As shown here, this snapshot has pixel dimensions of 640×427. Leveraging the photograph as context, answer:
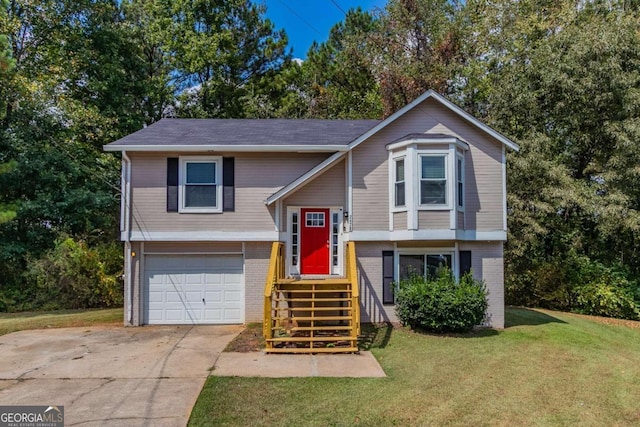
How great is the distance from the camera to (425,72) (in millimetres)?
21406

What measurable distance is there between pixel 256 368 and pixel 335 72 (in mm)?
21055

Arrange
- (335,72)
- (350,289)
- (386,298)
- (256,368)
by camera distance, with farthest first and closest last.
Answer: (335,72) < (386,298) < (350,289) < (256,368)

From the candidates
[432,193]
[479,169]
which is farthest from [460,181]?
[432,193]

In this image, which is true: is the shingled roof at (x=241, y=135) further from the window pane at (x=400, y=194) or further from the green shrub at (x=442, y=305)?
the green shrub at (x=442, y=305)

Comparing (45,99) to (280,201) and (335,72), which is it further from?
(335,72)

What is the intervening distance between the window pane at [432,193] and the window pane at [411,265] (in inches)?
65.8

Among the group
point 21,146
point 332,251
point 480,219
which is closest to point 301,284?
point 332,251

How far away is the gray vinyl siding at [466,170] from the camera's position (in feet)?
37.0

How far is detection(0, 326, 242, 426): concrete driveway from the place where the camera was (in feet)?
18.6

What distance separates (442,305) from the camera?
9836 millimetres

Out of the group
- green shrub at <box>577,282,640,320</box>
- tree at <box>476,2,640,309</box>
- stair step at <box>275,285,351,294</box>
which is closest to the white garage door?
→ stair step at <box>275,285,351,294</box>

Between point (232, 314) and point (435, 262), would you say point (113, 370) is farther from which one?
point (435, 262)

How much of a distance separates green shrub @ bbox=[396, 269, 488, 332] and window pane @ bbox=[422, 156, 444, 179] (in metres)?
2.60

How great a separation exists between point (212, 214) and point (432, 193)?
19.8 feet
